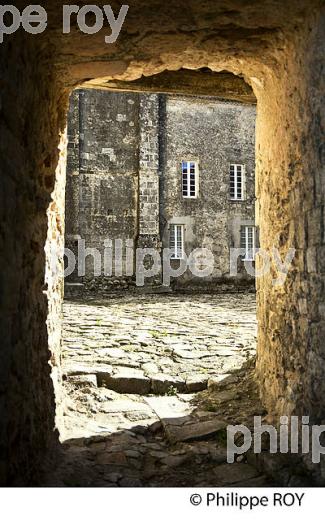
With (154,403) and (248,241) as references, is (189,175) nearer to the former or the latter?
(248,241)

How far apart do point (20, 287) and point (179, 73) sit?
3.37 m

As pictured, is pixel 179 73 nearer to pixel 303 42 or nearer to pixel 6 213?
pixel 303 42

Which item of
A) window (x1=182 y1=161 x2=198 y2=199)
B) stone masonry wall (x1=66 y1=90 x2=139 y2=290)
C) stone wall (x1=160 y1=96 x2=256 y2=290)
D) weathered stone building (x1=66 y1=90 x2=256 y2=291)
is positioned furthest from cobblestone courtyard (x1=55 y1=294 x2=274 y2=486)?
window (x1=182 y1=161 x2=198 y2=199)

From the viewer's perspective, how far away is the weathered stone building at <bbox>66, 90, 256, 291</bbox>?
1692 centimetres

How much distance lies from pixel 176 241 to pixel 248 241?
3.17 metres

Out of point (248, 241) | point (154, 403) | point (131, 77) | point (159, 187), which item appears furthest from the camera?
point (248, 241)

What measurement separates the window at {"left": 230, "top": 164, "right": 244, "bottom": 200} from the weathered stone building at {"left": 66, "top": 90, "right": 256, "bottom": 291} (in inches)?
1.7

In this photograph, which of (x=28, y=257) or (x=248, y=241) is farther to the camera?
(x=248, y=241)

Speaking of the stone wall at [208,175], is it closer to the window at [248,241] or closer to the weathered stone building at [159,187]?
the weathered stone building at [159,187]

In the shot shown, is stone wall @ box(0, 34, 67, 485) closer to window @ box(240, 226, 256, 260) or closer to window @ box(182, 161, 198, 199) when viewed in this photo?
window @ box(182, 161, 198, 199)

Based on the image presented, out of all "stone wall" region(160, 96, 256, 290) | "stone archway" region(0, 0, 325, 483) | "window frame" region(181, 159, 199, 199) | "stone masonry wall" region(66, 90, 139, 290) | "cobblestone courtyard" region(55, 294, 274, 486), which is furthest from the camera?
"window frame" region(181, 159, 199, 199)

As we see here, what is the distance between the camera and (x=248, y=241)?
18875mm

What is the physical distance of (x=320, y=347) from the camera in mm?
2918

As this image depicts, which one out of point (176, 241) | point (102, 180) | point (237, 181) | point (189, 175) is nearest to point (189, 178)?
point (189, 175)
